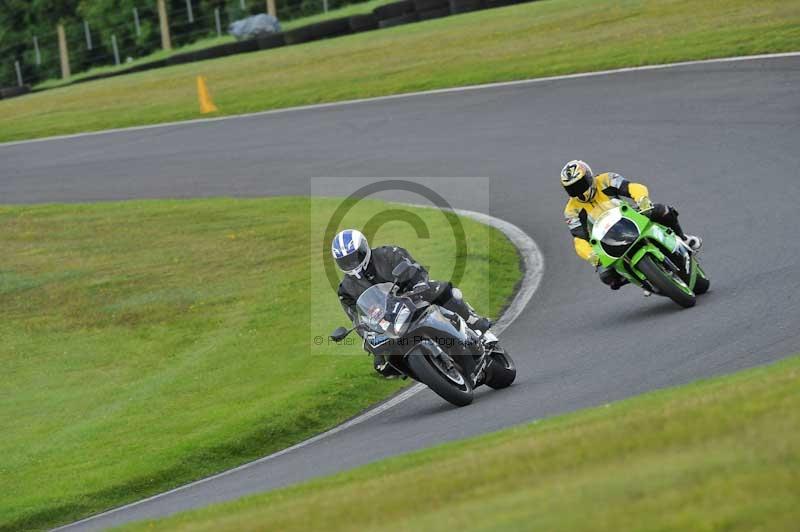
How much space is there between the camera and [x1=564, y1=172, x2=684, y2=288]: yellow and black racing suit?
44.5 ft

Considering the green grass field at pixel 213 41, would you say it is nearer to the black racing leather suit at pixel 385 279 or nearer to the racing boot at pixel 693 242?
the racing boot at pixel 693 242

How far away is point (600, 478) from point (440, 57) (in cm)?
2853

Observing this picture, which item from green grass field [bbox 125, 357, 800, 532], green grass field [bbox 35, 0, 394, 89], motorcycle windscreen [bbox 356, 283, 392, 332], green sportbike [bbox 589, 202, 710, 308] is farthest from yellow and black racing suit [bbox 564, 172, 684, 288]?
green grass field [bbox 35, 0, 394, 89]

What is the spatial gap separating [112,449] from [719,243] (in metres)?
7.65

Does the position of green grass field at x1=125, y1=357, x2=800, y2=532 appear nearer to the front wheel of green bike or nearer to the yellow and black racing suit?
the front wheel of green bike

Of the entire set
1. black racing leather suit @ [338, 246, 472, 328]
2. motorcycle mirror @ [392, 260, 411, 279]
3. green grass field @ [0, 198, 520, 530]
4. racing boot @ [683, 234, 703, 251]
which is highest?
motorcycle mirror @ [392, 260, 411, 279]

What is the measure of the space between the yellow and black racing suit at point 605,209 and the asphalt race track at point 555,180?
2.43 feet

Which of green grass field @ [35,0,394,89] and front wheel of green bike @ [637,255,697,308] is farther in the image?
green grass field @ [35,0,394,89]

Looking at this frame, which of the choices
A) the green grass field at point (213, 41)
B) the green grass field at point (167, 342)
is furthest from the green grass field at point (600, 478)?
the green grass field at point (213, 41)

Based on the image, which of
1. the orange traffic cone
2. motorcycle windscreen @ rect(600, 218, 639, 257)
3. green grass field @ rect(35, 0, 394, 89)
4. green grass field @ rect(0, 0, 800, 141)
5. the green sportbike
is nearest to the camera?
the green sportbike

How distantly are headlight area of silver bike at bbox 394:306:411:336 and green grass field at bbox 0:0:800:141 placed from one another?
16.0 metres

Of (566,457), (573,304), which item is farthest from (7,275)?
(566,457)

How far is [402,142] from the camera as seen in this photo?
26.1 m

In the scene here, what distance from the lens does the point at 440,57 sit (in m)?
34.4
